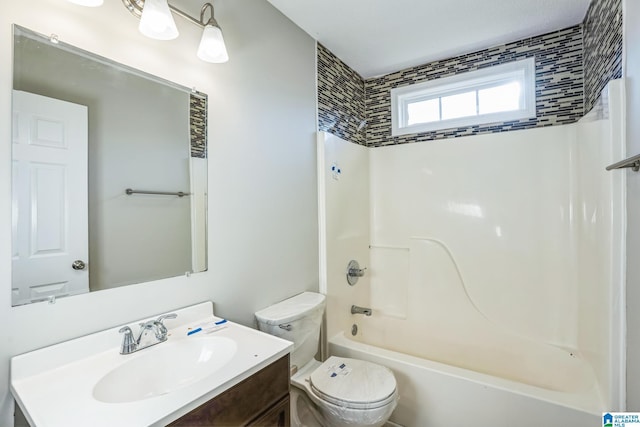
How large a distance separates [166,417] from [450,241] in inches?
85.3

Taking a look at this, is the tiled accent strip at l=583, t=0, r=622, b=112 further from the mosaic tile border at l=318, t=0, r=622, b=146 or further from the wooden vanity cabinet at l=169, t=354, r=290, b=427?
the wooden vanity cabinet at l=169, t=354, r=290, b=427

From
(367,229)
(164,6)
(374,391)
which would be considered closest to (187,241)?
(164,6)

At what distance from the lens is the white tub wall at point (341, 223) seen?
82.0 inches

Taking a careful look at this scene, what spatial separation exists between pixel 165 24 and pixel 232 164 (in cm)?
61

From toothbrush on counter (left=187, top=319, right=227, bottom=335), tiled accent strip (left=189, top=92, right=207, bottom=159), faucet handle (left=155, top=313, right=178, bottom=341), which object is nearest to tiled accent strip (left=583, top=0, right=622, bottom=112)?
tiled accent strip (left=189, top=92, right=207, bottom=159)

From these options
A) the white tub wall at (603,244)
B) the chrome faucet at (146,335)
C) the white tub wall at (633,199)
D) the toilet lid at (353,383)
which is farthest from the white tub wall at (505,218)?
the chrome faucet at (146,335)

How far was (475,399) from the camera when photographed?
5.12 feet

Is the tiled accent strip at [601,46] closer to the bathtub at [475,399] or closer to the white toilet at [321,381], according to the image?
the bathtub at [475,399]

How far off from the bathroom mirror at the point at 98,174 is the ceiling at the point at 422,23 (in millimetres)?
1021

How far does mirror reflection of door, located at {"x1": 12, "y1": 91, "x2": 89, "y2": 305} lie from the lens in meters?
0.88

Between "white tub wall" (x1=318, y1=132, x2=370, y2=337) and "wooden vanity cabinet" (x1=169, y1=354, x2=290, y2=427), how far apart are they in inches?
37.9

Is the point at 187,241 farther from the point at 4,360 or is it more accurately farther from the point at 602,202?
the point at 602,202

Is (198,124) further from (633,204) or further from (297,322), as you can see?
(633,204)

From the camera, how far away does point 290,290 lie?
6.05 feet
